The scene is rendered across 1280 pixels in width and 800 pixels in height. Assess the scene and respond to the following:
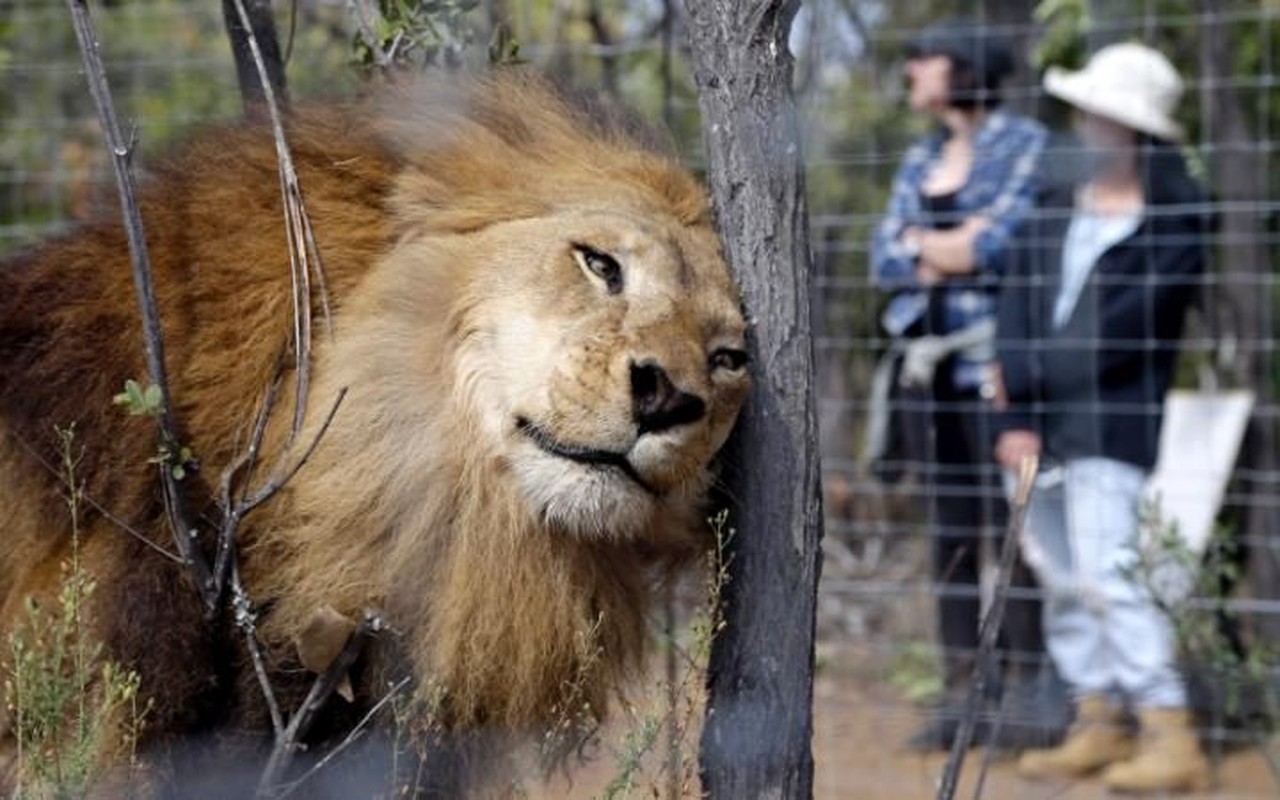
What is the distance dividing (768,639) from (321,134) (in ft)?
3.31

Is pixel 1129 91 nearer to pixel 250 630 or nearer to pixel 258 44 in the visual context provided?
pixel 258 44

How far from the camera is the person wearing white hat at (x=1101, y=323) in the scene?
6.70 metres

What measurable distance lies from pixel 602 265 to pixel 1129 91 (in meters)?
4.16

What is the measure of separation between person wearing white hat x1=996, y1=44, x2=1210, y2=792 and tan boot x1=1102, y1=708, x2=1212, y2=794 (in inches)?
14.8

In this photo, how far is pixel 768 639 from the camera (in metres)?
3.12

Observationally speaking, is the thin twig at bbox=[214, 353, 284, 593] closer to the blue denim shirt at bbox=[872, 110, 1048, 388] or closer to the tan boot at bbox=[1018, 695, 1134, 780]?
the tan boot at bbox=[1018, 695, 1134, 780]

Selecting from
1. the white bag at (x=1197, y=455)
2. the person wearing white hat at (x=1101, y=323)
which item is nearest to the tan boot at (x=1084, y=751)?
the person wearing white hat at (x=1101, y=323)

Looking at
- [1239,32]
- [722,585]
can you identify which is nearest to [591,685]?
[722,585]

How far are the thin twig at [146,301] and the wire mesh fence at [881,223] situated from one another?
8.21 ft

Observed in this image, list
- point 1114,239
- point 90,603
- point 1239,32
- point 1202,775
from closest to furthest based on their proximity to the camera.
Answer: point 90,603, point 1202,775, point 1114,239, point 1239,32

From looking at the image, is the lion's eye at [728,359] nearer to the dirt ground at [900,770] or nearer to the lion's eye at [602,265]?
the lion's eye at [602,265]

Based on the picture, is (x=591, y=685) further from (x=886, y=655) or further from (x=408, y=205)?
(x=886, y=655)

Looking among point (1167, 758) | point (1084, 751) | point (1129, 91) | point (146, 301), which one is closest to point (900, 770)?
point (1084, 751)

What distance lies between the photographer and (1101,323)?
677 centimetres
